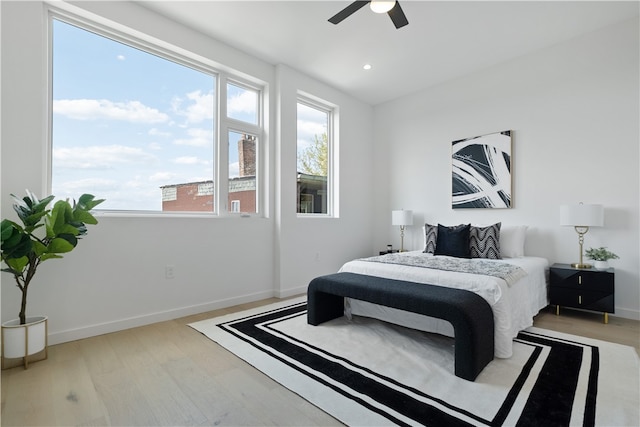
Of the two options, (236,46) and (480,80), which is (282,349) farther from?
(480,80)

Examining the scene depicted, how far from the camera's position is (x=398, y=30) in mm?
3336

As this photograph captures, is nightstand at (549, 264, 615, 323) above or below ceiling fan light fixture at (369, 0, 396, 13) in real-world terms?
below

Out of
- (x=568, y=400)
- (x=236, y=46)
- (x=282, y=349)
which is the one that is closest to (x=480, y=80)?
(x=236, y=46)

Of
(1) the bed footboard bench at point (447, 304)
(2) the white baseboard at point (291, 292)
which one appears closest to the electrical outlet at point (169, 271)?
(2) the white baseboard at point (291, 292)

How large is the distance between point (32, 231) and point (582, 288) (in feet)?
15.4

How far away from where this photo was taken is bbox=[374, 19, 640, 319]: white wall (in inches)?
128

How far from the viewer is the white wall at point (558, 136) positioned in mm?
3242

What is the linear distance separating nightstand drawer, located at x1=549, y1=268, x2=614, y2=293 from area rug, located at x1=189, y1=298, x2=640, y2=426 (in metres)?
0.72

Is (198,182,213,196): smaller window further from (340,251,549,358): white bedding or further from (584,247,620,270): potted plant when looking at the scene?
(584,247,620,270): potted plant

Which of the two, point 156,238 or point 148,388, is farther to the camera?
point 156,238

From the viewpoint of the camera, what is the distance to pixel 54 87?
2.69m

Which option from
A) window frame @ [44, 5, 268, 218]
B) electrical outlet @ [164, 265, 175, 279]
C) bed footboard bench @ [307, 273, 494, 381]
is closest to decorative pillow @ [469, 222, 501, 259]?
bed footboard bench @ [307, 273, 494, 381]

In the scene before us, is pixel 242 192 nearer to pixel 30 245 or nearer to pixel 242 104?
pixel 242 104

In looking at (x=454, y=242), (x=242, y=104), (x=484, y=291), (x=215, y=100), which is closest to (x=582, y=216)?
(x=454, y=242)
